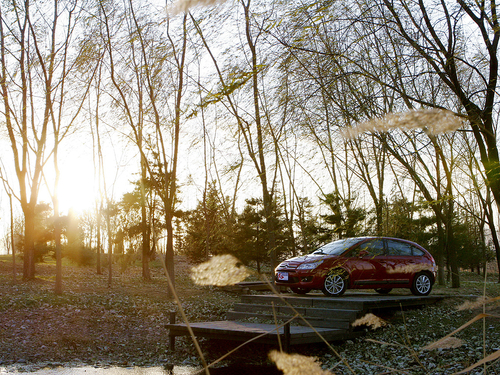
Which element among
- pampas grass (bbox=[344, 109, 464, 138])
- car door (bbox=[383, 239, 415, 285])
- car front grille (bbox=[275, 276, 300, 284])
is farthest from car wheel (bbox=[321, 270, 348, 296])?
pampas grass (bbox=[344, 109, 464, 138])

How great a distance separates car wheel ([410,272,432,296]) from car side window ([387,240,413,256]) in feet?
2.20

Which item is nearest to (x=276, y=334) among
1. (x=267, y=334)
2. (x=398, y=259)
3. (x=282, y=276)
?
(x=267, y=334)

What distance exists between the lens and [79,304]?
1238 cm

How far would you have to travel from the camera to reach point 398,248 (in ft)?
35.3

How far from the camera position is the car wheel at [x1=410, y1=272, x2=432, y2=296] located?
433 inches

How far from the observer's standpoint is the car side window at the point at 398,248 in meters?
10.5

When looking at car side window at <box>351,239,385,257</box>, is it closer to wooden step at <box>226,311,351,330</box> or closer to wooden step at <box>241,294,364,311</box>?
wooden step at <box>241,294,364,311</box>

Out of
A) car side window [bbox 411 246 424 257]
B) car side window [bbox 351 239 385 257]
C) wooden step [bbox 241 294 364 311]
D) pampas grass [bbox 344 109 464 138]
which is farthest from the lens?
car side window [bbox 411 246 424 257]

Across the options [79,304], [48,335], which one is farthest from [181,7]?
[79,304]

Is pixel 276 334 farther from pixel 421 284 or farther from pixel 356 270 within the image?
pixel 421 284

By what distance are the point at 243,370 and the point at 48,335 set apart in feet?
15.7

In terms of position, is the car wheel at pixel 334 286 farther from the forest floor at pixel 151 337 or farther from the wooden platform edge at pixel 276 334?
the wooden platform edge at pixel 276 334

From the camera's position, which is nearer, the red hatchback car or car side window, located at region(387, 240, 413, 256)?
the red hatchback car

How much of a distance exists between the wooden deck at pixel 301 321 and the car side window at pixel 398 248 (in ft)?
4.33
